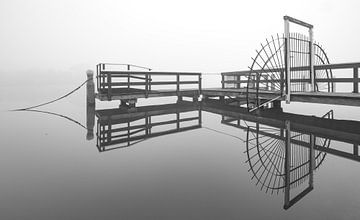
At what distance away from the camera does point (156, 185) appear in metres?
3.01

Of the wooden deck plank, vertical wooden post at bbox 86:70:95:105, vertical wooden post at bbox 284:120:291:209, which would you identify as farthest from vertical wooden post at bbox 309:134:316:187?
vertical wooden post at bbox 86:70:95:105

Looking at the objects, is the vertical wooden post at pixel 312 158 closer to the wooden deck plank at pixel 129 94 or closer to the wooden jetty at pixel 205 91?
the wooden jetty at pixel 205 91

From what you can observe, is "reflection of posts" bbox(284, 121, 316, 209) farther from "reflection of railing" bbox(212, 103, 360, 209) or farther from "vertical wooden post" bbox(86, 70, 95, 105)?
"vertical wooden post" bbox(86, 70, 95, 105)

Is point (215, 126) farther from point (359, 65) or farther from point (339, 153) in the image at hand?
point (359, 65)

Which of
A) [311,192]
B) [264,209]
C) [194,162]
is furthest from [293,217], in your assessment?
[194,162]

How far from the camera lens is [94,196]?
2.70 m

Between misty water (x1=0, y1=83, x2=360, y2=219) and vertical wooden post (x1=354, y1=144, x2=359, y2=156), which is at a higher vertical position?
vertical wooden post (x1=354, y1=144, x2=359, y2=156)

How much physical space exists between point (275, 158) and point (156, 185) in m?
2.11

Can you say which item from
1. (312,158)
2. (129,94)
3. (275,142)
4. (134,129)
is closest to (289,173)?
(312,158)

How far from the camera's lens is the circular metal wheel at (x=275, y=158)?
313cm

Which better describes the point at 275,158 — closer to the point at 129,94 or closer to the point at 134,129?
the point at 134,129

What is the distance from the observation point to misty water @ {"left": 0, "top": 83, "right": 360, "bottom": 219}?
2.36 metres

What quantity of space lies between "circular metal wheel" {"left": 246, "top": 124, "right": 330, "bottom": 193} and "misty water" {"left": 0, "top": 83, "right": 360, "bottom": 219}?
11 cm

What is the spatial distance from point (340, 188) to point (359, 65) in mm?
5878
